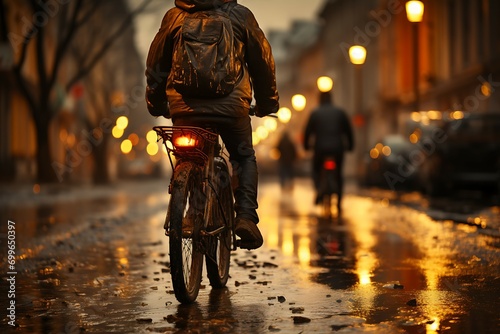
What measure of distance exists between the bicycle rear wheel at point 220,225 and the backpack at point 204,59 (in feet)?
2.11

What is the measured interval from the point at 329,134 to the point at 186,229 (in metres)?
8.93

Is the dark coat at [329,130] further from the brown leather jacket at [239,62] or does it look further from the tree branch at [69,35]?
the tree branch at [69,35]

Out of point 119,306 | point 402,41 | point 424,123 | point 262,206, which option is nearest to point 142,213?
point 262,206

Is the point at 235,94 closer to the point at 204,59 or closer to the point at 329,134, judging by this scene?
the point at 204,59

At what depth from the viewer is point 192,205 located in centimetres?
618

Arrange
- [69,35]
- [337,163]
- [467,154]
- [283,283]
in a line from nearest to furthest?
[283,283], [337,163], [467,154], [69,35]

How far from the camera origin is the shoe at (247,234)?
661 centimetres

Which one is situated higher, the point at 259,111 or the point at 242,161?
the point at 259,111

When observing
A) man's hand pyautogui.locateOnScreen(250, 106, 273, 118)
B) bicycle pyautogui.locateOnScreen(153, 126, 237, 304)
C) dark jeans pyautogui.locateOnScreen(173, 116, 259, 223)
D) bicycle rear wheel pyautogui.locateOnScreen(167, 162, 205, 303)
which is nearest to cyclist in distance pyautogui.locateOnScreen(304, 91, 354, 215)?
man's hand pyautogui.locateOnScreen(250, 106, 273, 118)

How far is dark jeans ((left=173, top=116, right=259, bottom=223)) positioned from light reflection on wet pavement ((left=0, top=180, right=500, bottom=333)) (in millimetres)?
552

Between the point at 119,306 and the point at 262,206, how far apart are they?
1366 centimetres

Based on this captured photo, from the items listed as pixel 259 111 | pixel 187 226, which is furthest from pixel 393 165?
pixel 187 226

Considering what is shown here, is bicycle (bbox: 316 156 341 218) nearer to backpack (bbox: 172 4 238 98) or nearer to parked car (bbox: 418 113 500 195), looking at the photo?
parked car (bbox: 418 113 500 195)

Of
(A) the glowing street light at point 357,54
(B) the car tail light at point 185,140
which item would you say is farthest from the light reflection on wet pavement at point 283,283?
(A) the glowing street light at point 357,54
